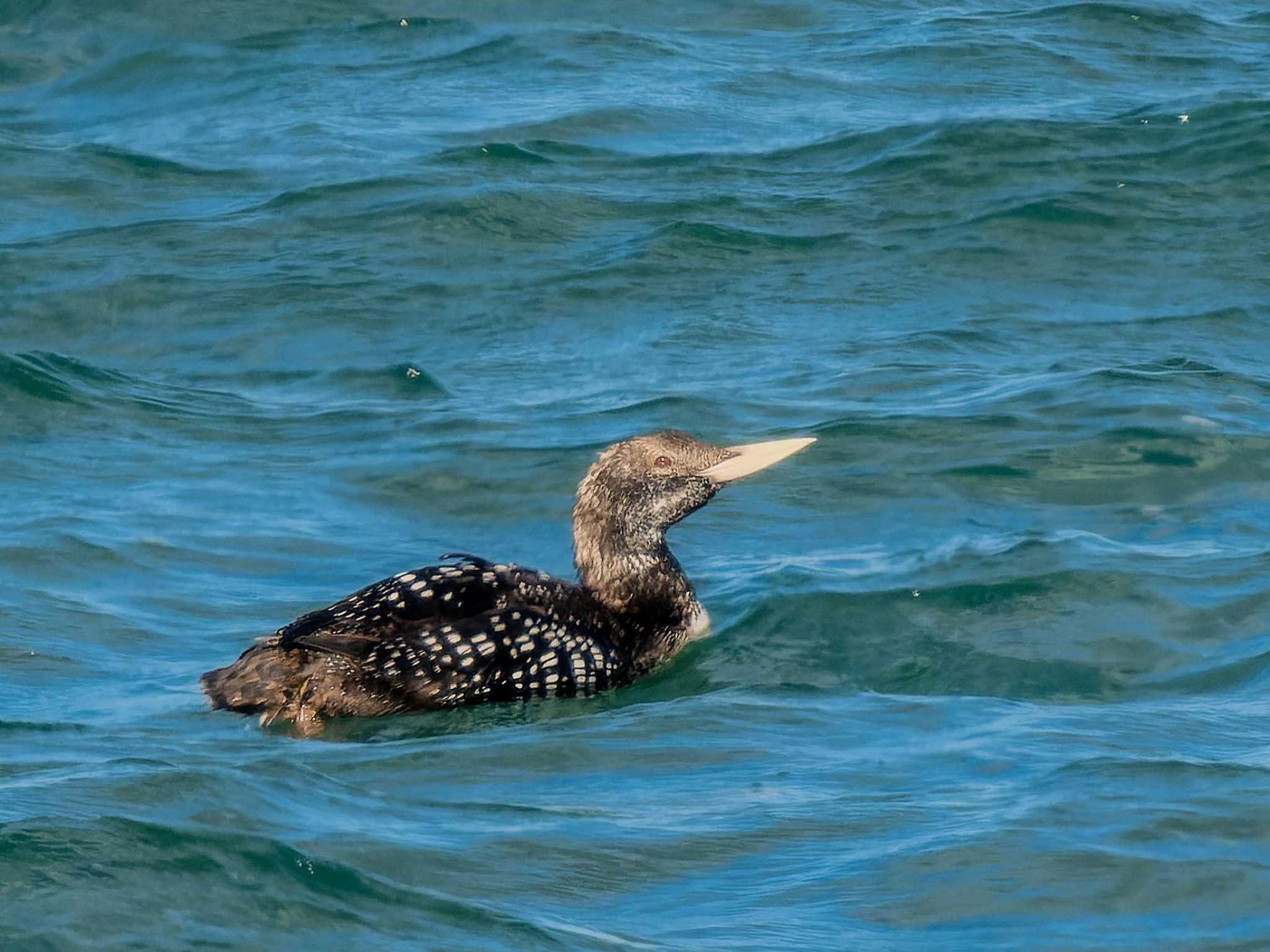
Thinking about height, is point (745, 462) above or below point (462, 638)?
above

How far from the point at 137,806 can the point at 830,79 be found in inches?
354

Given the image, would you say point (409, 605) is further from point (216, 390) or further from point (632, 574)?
point (216, 390)

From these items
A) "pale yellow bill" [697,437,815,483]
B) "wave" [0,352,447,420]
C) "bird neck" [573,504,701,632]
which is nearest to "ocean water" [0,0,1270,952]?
"wave" [0,352,447,420]

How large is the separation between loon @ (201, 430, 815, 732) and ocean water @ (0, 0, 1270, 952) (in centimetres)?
10

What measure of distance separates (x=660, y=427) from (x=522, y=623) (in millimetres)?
2646

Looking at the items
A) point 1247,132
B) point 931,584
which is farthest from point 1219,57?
point 931,584

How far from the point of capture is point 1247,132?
11797 mm

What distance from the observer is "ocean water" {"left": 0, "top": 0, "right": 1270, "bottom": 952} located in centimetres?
497

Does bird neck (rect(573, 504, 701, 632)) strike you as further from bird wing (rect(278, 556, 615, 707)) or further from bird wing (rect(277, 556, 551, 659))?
bird wing (rect(277, 556, 551, 659))

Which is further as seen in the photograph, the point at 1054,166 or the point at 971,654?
the point at 1054,166

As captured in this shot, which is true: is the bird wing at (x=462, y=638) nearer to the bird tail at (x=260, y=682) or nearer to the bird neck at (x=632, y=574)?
the bird tail at (x=260, y=682)

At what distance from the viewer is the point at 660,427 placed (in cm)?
910

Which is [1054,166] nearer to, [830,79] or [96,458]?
[830,79]

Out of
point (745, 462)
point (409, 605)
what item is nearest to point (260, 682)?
point (409, 605)
